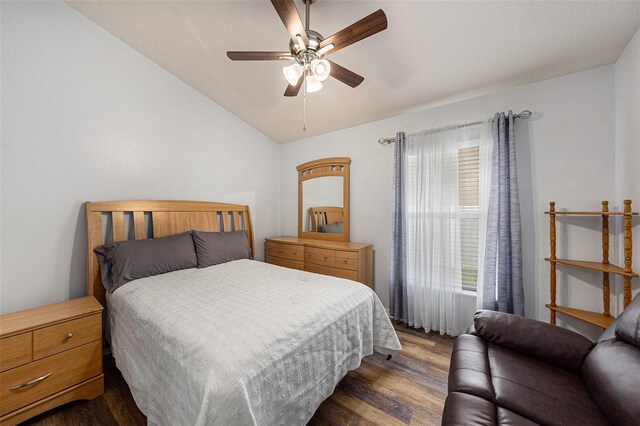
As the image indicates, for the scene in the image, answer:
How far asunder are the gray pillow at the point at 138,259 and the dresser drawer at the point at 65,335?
0.28 metres

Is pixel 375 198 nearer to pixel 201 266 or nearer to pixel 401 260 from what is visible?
pixel 401 260

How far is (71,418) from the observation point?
1.52 m

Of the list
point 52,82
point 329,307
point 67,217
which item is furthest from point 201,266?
point 52,82

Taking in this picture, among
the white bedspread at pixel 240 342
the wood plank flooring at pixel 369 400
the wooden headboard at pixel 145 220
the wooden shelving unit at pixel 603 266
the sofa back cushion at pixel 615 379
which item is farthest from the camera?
the wooden headboard at pixel 145 220

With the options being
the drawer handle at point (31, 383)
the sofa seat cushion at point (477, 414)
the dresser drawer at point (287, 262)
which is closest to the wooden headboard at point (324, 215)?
the dresser drawer at point (287, 262)

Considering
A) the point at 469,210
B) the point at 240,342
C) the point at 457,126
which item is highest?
the point at 457,126

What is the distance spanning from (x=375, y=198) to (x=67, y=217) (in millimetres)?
2990

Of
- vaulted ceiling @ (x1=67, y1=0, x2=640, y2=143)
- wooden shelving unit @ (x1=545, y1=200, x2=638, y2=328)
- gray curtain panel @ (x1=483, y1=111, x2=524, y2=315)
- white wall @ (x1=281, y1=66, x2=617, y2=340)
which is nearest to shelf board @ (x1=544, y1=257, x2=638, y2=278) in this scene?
wooden shelving unit @ (x1=545, y1=200, x2=638, y2=328)

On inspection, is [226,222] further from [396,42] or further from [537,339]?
[537,339]

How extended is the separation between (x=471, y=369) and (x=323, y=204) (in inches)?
100

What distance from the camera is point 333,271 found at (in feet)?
9.31

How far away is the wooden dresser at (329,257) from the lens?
2.70 m

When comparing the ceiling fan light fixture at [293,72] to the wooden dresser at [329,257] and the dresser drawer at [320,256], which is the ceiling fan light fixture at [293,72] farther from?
the dresser drawer at [320,256]

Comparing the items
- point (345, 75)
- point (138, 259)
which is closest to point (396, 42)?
point (345, 75)
